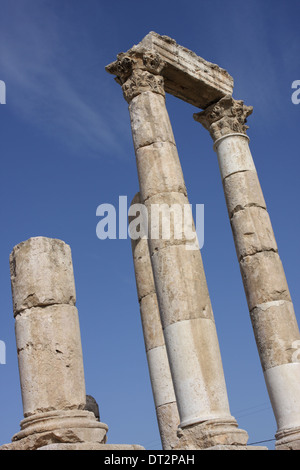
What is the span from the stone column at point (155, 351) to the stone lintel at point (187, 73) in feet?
13.4

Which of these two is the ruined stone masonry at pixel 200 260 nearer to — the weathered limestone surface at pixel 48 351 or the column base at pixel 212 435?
the column base at pixel 212 435

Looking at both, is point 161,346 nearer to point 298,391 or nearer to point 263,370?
point 263,370

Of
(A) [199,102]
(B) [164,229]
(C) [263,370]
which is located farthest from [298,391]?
(A) [199,102]

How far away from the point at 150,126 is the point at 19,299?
22.1ft

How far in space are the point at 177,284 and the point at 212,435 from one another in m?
3.51

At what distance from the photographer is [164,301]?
1416 cm

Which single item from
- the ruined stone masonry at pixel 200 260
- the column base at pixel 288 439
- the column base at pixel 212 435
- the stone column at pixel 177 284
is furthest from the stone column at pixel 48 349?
the column base at pixel 288 439

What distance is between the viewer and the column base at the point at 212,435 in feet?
39.9

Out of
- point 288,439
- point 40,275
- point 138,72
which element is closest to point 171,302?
point 40,275

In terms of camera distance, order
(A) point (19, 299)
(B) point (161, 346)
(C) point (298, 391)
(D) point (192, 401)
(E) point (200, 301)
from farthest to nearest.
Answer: (B) point (161, 346) → (C) point (298, 391) → (E) point (200, 301) → (D) point (192, 401) → (A) point (19, 299)

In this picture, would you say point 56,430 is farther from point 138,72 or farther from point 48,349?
point 138,72

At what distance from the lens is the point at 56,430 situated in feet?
34.0

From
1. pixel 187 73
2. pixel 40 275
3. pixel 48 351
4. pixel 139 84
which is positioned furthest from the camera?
pixel 187 73

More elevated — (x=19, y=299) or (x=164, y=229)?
(x=164, y=229)
